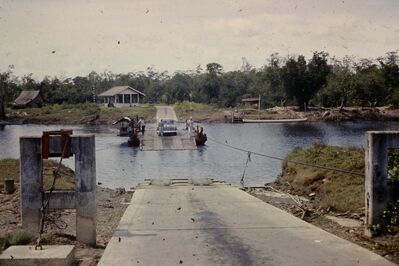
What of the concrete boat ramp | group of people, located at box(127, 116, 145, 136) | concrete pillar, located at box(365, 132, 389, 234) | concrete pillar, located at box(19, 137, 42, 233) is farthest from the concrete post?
group of people, located at box(127, 116, 145, 136)

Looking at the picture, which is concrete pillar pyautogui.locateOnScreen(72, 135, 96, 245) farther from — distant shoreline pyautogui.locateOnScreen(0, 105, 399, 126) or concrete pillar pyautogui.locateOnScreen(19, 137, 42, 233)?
distant shoreline pyautogui.locateOnScreen(0, 105, 399, 126)

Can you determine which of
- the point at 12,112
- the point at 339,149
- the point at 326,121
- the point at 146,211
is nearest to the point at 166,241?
the point at 146,211

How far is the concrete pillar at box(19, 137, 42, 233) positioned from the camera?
375 inches

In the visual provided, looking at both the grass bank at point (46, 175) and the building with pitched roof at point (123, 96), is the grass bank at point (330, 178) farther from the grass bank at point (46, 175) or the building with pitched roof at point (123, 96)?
the building with pitched roof at point (123, 96)

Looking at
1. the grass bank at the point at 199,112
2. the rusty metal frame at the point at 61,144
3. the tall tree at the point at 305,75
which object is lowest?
the grass bank at the point at 199,112

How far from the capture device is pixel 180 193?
17391 millimetres

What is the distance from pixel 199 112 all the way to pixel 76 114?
70.4 feet

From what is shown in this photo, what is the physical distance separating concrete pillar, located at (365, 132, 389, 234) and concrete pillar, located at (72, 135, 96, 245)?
5.22 meters

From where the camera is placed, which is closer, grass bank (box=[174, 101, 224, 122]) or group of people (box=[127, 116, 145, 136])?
group of people (box=[127, 116, 145, 136])

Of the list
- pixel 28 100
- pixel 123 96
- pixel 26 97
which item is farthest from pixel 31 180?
pixel 26 97

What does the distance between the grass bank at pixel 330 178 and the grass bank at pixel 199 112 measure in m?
58.3

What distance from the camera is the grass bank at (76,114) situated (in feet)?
290

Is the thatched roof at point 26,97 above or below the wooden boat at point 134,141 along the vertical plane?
above

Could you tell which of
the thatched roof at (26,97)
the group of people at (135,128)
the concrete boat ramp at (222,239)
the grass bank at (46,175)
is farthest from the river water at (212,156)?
the thatched roof at (26,97)
